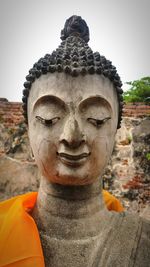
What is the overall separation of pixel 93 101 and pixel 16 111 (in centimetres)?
321

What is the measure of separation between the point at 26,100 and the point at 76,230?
96 centimetres

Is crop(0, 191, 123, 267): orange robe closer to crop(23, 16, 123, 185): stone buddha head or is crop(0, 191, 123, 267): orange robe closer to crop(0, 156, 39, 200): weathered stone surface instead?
crop(23, 16, 123, 185): stone buddha head

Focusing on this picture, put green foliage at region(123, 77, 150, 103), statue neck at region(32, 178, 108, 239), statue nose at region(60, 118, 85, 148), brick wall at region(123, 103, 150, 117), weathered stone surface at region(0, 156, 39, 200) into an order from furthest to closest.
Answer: green foliage at region(123, 77, 150, 103), brick wall at region(123, 103, 150, 117), weathered stone surface at region(0, 156, 39, 200), statue neck at region(32, 178, 108, 239), statue nose at region(60, 118, 85, 148)

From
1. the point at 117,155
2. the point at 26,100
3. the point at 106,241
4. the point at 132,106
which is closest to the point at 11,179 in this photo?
the point at 117,155

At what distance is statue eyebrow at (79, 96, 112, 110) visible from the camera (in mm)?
1766

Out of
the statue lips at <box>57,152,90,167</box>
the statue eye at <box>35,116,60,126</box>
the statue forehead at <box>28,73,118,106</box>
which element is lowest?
the statue lips at <box>57,152,90,167</box>

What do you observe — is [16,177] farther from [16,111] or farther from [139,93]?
[139,93]

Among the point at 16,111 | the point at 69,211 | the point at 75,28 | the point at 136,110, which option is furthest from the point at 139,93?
the point at 69,211

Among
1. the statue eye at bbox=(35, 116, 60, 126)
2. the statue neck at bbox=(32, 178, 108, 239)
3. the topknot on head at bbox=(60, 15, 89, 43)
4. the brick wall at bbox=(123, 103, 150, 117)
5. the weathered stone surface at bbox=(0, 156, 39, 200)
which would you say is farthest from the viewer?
the brick wall at bbox=(123, 103, 150, 117)

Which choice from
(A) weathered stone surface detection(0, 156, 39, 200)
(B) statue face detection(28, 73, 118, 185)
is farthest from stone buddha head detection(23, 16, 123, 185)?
(A) weathered stone surface detection(0, 156, 39, 200)

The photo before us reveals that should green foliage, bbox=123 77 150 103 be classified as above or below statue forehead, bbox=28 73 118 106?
above

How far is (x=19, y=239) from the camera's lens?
1.74 m

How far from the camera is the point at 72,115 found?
1.74 metres

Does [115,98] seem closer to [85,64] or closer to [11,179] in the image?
[85,64]
